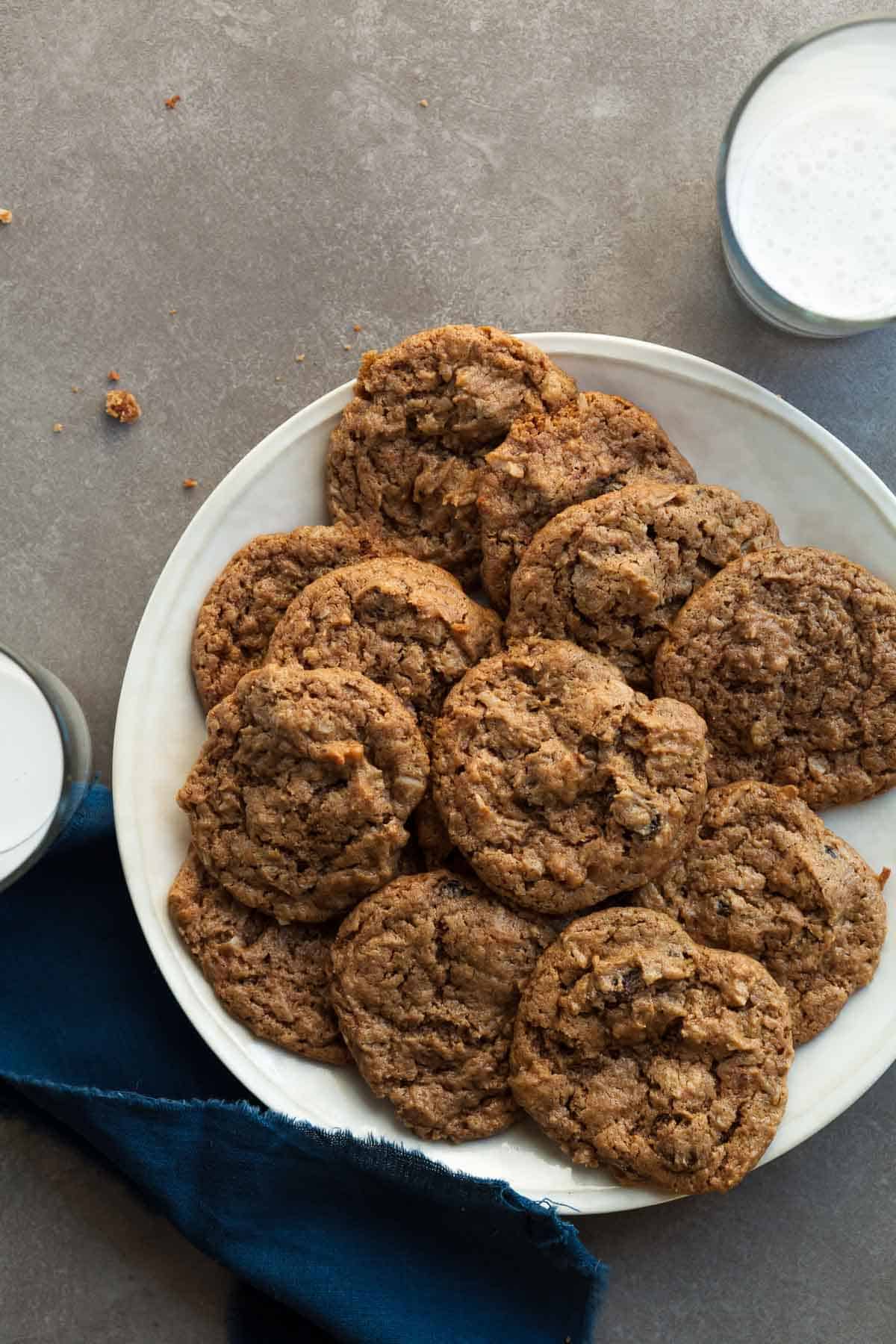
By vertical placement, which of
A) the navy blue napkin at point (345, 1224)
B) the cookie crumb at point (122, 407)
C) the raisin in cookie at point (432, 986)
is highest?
the cookie crumb at point (122, 407)

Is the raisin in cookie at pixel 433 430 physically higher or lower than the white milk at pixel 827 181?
lower

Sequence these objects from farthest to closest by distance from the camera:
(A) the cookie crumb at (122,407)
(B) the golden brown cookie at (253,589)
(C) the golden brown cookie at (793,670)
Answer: (A) the cookie crumb at (122,407)
(B) the golden brown cookie at (253,589)
(C) the golden brown cookie at (793,670)

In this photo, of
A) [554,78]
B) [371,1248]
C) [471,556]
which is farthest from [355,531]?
[371,1248]

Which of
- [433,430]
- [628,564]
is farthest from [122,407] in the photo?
[628,564]

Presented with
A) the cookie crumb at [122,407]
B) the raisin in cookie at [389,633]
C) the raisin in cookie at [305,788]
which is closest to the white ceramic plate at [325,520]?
the raisin in cookie at [305,788]

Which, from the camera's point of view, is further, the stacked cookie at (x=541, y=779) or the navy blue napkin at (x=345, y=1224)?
the navy blue napkin at (x=345, y=1224)

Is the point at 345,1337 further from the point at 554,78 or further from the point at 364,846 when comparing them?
the point at 554,78

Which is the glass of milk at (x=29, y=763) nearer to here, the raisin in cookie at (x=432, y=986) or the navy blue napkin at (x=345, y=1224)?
the navy blue napkin at (x=345, y=1224)

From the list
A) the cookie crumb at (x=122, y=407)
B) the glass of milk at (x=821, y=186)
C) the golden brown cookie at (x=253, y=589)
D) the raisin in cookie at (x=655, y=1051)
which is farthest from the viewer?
the cookie crumb at (x=122, y=407)
